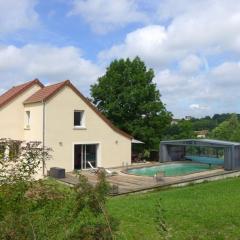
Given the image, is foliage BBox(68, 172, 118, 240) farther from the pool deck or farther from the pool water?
the pool water

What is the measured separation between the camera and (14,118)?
109 feet

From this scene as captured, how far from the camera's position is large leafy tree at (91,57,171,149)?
38688 mm

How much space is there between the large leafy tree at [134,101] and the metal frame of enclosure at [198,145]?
2065 mm

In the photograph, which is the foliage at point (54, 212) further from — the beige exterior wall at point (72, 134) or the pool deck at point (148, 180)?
the beige exterior wall at point (72, 134)

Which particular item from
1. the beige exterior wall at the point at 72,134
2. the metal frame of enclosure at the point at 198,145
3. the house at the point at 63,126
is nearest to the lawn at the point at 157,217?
the metal frame of enclosure at the point at 198,145

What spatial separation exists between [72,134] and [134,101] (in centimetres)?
838

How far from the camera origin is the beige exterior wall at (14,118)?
32.4 metres

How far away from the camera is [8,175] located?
7.85 meters

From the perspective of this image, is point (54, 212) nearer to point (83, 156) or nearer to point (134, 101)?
point (83, 156)

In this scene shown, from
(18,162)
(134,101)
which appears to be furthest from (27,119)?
(18,162)

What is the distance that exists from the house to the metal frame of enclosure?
12.0ft

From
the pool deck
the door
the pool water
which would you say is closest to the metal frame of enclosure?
the pool deck

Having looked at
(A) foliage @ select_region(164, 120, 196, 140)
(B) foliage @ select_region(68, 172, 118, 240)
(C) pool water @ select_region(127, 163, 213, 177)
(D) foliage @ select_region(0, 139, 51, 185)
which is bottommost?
(C) pool water @ select_region(127, 163, 213, 177)

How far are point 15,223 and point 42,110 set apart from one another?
1026 inches
